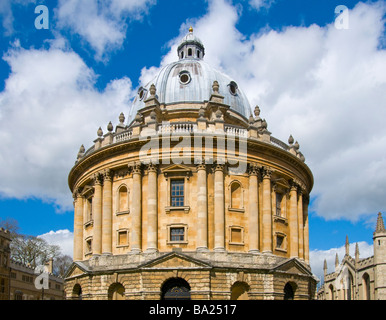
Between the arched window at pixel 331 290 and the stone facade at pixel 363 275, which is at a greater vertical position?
the stone facade at pixel 363 275

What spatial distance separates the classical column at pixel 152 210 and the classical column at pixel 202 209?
329 centimetres

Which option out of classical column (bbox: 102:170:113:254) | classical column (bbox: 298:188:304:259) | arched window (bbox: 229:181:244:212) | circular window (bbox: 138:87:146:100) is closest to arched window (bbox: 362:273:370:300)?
classical column (bbox: 298:188:304:259)

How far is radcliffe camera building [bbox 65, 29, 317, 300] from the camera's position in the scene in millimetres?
36500

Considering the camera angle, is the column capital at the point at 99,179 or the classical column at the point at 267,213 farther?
the column capital at the point at 99,179

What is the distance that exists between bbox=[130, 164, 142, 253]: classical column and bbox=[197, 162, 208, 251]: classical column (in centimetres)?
465

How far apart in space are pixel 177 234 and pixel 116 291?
6364mm

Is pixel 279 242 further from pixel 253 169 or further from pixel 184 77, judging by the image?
pixel 184 77

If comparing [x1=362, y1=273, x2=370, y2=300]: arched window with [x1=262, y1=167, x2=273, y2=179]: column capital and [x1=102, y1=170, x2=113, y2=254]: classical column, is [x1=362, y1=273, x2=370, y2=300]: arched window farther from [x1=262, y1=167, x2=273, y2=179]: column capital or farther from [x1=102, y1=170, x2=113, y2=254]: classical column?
[x1=102, y1=170, x2=113, y2=254]: classical column

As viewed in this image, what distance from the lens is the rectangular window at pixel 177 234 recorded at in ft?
126

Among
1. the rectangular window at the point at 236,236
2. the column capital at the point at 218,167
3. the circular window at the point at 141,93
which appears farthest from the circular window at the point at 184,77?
the rectangular window at the point at 236,236

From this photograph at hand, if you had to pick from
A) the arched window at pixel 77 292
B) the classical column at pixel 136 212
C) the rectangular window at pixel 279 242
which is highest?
the classical column at pixel 136 212

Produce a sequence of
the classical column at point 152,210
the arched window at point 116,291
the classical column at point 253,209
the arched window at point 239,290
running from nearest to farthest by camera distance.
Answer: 1. the arched window at point 239,290
2. the classical column at point 152,210
3. the arched window at point 116,291
4. the classical column at point 253,209

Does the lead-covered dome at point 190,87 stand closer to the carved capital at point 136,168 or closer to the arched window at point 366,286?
the carved capital at point 136,168
